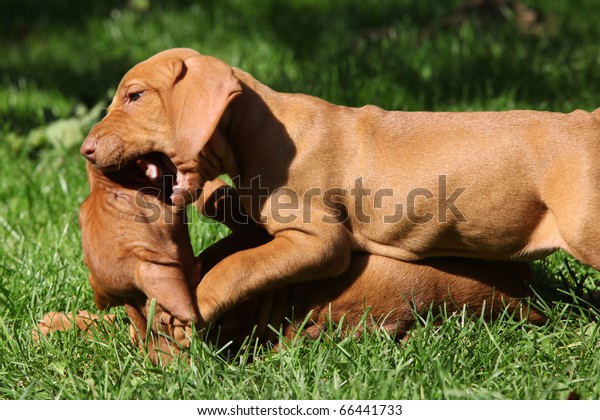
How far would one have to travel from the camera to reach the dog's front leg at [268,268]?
365 cm

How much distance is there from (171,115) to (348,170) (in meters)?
0.79

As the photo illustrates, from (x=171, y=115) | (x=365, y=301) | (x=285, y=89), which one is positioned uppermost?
(x=171, y=115)

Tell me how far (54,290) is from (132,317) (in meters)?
0.79

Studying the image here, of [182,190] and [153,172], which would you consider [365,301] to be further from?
[153,172]

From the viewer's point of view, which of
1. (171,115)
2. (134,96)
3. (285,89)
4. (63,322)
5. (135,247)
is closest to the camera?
(135,247)

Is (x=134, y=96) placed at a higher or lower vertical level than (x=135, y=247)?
higher

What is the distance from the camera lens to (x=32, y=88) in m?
7.78

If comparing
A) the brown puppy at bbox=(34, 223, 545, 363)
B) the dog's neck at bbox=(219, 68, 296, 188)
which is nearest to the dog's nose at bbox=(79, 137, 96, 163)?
the dog's neck at bbox=(219, 68, 296, 188)

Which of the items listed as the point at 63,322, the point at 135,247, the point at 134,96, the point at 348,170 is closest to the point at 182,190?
the point at 135,247

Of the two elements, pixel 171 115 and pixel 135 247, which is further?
pixel 171 115

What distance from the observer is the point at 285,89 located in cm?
678

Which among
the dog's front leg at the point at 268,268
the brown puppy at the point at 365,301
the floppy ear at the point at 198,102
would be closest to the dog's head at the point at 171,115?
the floppy ear at the point at 198,102

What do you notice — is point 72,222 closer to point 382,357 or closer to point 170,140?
point 170,140

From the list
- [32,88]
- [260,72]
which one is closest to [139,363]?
[260,72]
